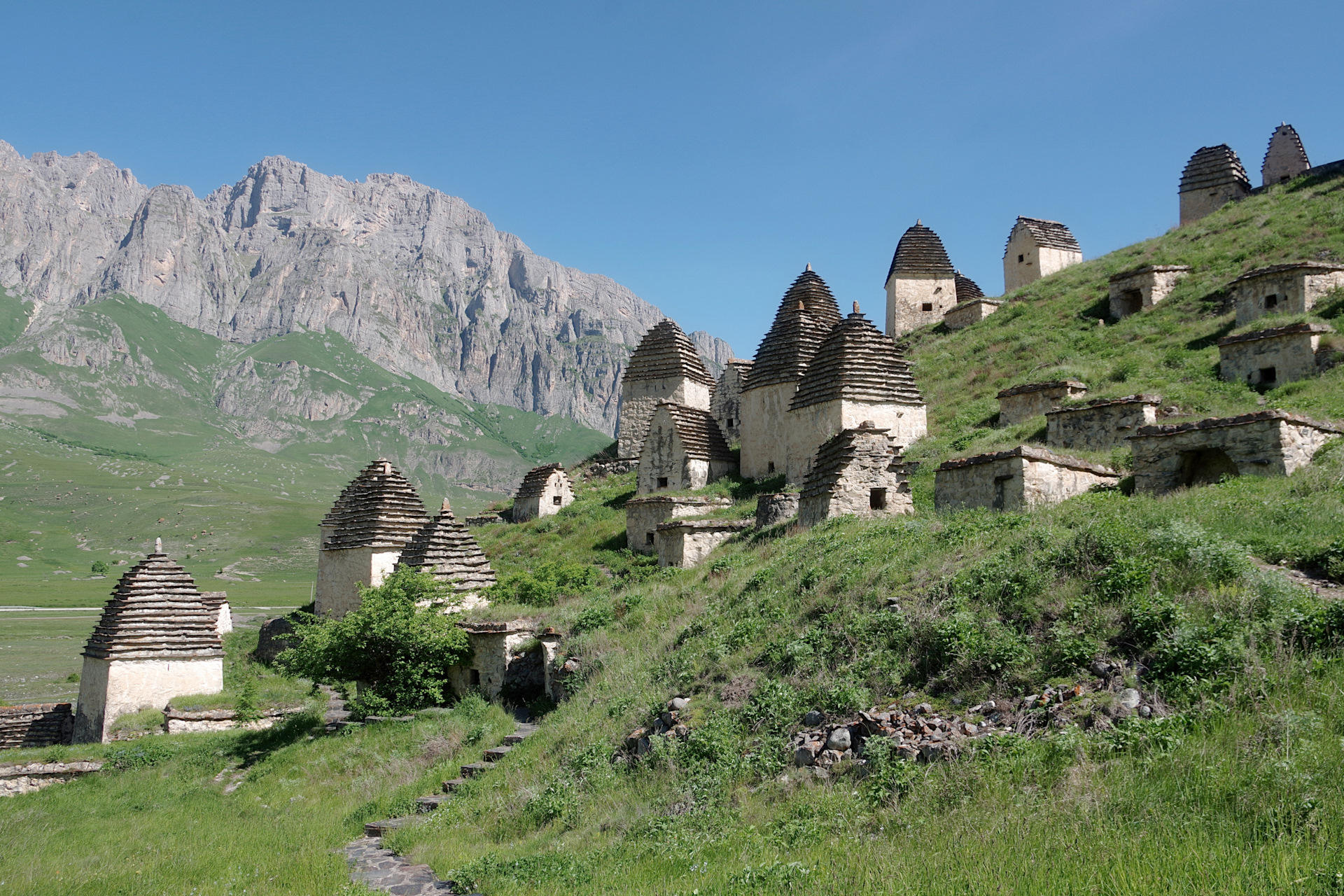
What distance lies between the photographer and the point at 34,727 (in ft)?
70.2

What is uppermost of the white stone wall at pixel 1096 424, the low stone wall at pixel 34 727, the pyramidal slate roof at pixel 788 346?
the pyramidal slate roof at pixel 788 346

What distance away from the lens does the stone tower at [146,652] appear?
1972 centimetres

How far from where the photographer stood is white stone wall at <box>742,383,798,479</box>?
26.7 m

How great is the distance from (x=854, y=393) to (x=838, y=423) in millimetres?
898

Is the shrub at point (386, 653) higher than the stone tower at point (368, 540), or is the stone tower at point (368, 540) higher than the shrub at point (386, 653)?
the stone tower at point (368, 540)

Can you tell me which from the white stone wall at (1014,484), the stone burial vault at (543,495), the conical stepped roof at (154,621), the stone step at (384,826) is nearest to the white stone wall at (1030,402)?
the white stone wall at (1014,484)

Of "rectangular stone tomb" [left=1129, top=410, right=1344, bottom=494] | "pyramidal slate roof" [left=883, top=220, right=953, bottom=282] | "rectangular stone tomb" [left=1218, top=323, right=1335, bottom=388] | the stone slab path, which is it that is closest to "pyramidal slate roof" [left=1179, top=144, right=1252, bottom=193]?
"pyramidal slate roof" [left=883, top=220, right=953, bottom=282]

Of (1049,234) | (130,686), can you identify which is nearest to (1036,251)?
(1049,234)

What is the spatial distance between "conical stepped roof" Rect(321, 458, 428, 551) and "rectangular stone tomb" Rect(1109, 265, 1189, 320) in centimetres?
2509

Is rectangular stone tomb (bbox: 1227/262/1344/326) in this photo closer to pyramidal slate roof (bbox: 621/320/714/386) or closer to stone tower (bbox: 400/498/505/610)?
pyramidal slate roof (bbox: 621/320/714/386)

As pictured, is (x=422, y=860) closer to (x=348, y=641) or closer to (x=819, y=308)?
(x=348, y=641)

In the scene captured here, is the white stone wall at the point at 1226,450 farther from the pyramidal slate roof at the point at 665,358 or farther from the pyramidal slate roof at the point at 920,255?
the pyramidal slate roof at the point at 920,255

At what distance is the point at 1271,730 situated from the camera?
624 cm

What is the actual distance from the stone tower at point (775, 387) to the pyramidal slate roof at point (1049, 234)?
64.5ft
